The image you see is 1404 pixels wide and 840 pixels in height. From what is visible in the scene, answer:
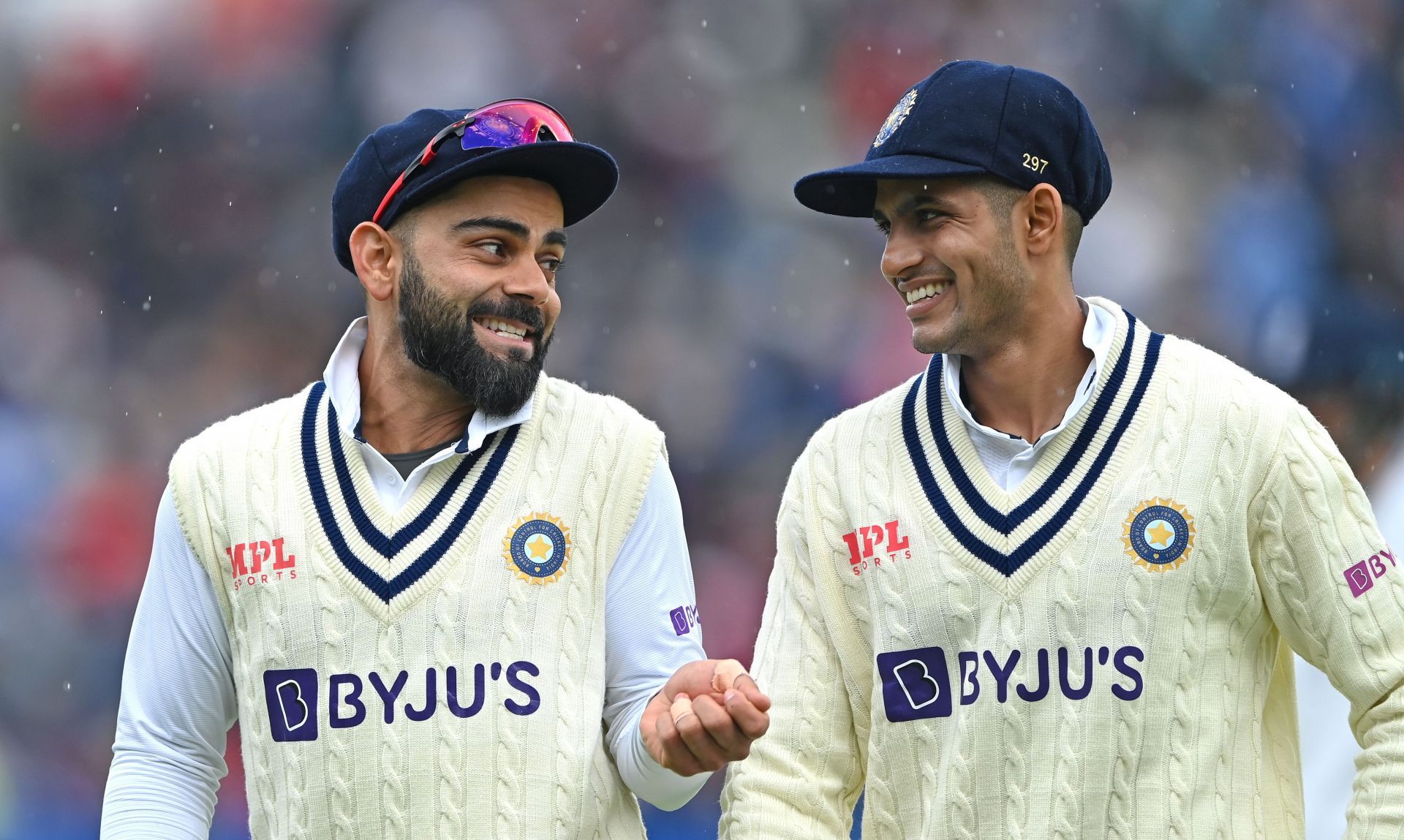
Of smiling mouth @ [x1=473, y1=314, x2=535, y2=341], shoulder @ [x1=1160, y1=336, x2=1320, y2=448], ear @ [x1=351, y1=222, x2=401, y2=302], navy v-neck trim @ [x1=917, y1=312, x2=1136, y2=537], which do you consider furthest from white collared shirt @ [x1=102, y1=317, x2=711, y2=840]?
shoulder @ [x1=1160, y1=336, x2=1320, y2=448]

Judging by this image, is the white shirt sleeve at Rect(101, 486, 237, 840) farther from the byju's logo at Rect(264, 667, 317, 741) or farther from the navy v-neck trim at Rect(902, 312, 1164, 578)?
the navy v-neck trim at Rect(902, 312, 1164, 578)

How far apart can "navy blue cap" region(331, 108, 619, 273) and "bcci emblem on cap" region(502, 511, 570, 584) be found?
22.5 inches

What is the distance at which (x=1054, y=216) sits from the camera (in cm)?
301

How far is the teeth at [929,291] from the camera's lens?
2971 mm

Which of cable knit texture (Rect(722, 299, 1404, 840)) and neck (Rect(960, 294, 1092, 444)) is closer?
cable knit texture (Rect(722, 299, 1404, 840))

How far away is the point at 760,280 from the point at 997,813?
422 centimetres

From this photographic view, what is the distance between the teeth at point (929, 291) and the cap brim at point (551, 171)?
54cm

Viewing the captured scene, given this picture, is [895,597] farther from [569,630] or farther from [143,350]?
[143,350]

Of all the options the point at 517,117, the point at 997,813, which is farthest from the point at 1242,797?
the point at 517,117

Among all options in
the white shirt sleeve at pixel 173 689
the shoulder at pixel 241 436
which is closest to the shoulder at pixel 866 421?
the shoulder at pixel 241 436

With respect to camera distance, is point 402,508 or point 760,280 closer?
point 402,508

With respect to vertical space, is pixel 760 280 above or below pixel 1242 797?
above

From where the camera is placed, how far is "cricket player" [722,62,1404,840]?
2740 mm

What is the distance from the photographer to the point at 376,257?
118 inches
